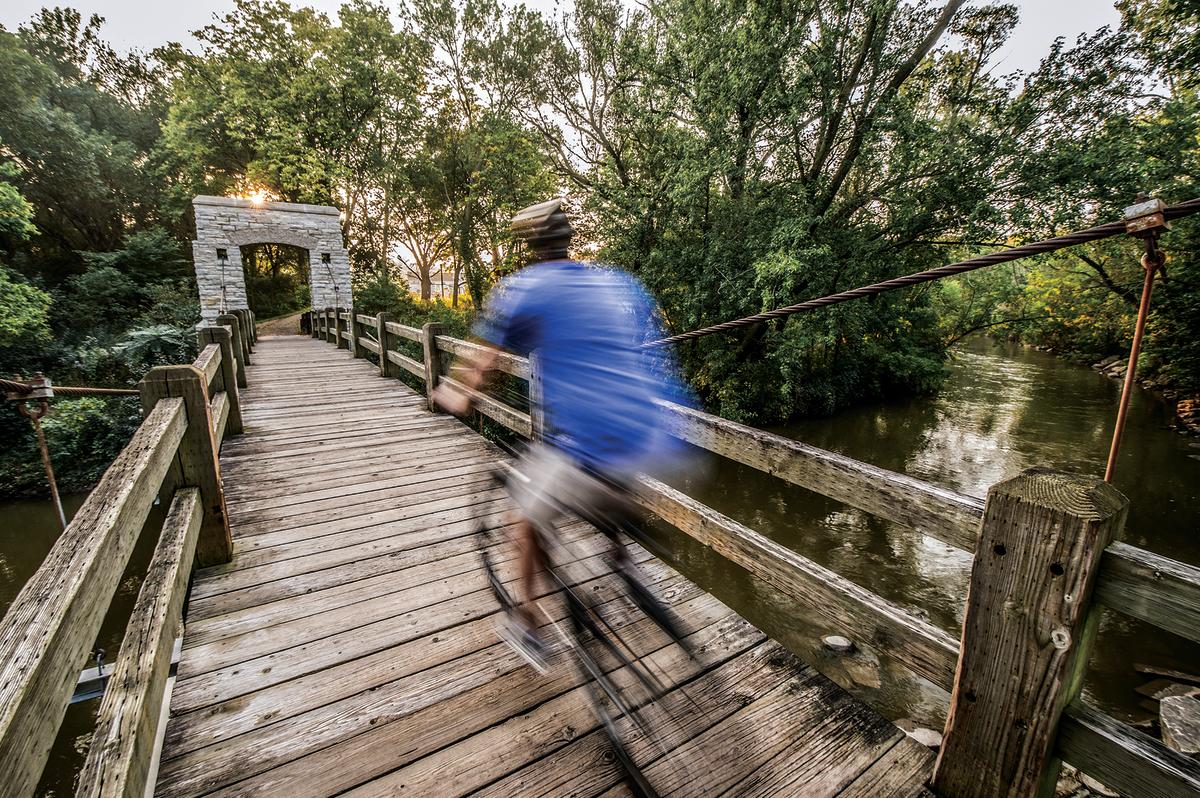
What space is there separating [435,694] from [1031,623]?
1.89 metres

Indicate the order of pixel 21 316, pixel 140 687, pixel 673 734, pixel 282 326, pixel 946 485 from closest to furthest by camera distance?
1. pixel 140 687
2. pixel 673 734
3. pixel 946 485
4. pixel 21 316
5. pixel 282 326

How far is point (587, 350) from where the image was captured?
1.75 meters

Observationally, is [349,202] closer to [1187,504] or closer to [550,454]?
[550,454]

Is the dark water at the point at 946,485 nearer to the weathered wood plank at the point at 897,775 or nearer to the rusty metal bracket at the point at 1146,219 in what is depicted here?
the weathered wood plank at the point at 897,775

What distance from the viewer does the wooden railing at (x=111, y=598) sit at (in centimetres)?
81

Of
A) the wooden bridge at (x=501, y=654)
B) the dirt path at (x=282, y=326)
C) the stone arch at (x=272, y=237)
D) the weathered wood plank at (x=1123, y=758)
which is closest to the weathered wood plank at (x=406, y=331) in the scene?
the wooden bridge at (x=501, y=654)

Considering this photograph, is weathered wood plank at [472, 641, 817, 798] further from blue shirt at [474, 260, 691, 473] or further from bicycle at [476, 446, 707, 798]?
blue shirt at [474, 260, 691, 473]

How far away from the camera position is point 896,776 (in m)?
1.51

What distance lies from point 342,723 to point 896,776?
1.85m

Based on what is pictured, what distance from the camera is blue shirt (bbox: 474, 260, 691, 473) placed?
173cm

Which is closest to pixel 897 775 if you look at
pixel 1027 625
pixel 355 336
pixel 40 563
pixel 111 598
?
pixel 1027 625

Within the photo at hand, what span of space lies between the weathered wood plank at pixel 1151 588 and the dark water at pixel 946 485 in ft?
13.4

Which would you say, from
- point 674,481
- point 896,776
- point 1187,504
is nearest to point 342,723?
point 896,776

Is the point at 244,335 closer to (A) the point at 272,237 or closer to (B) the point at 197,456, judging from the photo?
(A) the point at 272,237
